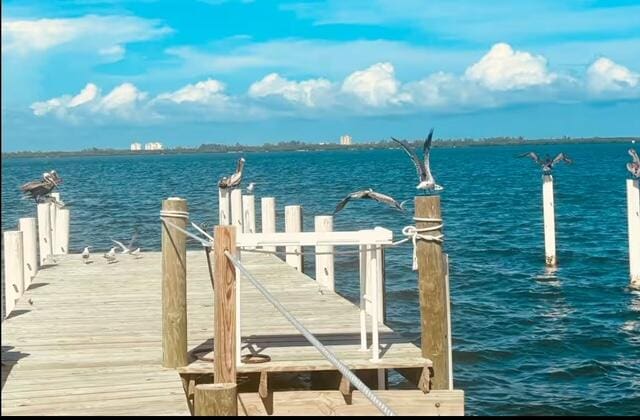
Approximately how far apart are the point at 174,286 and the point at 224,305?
108cm

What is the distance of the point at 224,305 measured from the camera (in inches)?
268

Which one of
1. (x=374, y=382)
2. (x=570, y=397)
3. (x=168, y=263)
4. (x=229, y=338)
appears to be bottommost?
(x=570, y=397)

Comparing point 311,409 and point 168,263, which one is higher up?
point 168,263

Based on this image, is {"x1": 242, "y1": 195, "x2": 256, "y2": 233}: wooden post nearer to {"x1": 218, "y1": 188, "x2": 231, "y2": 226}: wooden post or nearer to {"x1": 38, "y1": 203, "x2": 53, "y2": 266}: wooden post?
{"x1": 218, "y1": 188, "x2": 231, "y2": 226}: wooden post

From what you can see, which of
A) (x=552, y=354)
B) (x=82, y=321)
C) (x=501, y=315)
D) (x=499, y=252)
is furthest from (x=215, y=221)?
(x=82, y=321)

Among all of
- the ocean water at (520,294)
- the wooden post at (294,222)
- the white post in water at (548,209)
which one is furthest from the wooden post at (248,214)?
the white post in water at (548,209)

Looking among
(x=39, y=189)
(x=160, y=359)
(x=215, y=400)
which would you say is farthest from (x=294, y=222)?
(x=215, y=400)

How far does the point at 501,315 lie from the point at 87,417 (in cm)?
1206

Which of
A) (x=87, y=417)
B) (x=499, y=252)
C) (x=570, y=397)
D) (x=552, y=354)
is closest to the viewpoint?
(x=87, y=417)

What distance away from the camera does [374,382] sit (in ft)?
27.5

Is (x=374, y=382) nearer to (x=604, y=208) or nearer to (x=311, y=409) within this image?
(x=311, y=409)

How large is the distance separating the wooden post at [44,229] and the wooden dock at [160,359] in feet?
16.7

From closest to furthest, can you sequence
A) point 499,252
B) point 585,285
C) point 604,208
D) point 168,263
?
1. point 168,263
2. point 585,285
3. point 499,252
4. point 604,208

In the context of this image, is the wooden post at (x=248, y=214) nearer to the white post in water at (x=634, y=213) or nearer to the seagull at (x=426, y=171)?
the seagull at (x=426, y=171)
